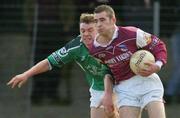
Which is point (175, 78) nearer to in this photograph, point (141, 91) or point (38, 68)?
point (38, 68)

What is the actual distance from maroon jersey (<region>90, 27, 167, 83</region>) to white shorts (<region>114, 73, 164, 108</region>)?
0.41ft

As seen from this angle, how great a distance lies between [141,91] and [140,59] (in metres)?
0.47

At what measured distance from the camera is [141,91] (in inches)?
377

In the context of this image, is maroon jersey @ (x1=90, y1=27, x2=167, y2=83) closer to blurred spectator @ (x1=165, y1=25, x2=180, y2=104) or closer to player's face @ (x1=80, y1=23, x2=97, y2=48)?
player's face @ (x1=80, y1=23, x2=97, y2=48)

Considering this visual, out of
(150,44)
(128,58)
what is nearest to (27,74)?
(128,58)

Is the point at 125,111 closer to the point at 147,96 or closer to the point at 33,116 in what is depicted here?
the point at 147,96

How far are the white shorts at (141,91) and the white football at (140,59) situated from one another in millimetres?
179

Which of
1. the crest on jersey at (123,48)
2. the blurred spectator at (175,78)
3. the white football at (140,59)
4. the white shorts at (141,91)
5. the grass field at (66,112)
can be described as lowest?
the grass field at (66,112)

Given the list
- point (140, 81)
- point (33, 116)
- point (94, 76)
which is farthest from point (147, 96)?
point (33, 116)

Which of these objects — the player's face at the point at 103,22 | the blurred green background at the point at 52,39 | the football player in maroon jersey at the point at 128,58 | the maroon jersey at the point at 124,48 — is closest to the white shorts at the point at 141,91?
the football player in maroon jersey at the point at 128,58

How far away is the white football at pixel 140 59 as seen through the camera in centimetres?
933

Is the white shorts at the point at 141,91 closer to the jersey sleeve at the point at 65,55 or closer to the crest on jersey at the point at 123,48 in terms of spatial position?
the crest on jersey at the point at 123,48

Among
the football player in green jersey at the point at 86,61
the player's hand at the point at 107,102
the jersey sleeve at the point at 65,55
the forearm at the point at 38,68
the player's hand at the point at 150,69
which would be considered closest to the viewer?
the player's hand at the point at 150,69

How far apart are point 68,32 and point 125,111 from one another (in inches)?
199
